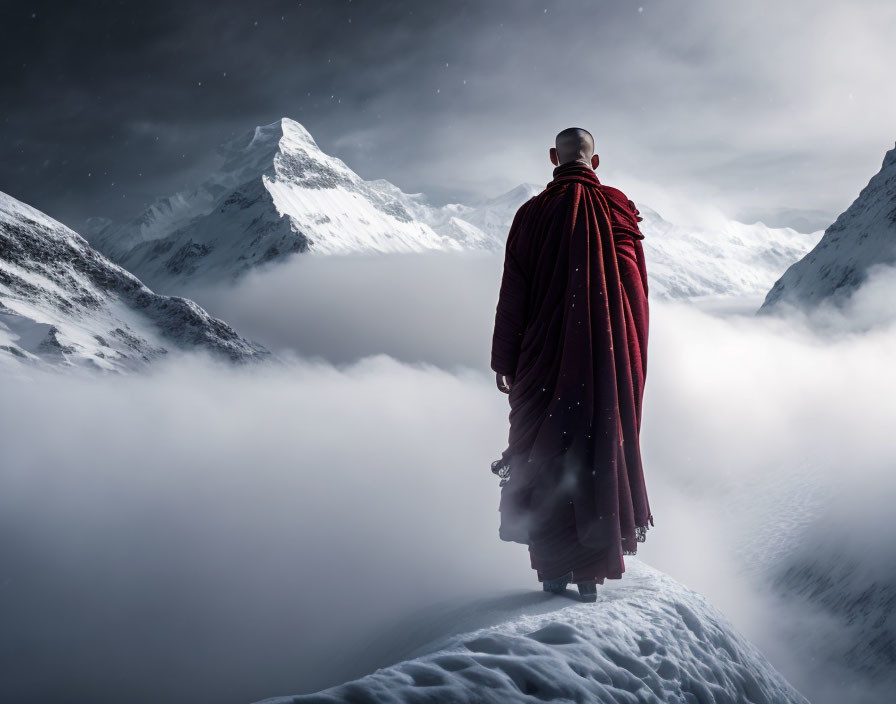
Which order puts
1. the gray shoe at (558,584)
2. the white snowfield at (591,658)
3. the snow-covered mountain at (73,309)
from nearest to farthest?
the white snowfield at (591,658) < the gray shoe at (558,584) < the snow-covered mountain at (73,309)

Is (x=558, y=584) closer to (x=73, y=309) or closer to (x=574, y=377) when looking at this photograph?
(x=574, y=377)

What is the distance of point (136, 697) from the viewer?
7711mm

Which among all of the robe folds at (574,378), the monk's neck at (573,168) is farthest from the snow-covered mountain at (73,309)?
the monk's neck at (573,168)

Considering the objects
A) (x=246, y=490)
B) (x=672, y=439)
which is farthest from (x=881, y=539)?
(x=672, y=439)

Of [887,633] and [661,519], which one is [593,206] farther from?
[661,519]

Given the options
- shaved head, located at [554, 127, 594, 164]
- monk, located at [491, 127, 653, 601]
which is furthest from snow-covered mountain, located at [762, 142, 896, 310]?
monk, located at [491, 127, 653, 601]

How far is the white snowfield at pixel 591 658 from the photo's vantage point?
1.73 meters

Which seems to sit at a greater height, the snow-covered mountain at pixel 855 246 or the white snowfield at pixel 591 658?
the snow-covered mountain at pixel 855 246

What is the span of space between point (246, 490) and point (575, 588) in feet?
251

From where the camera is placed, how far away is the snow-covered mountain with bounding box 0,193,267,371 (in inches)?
2468

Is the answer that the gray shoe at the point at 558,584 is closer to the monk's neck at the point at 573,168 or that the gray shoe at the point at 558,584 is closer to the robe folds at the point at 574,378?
the robe folds at the point at 574,378

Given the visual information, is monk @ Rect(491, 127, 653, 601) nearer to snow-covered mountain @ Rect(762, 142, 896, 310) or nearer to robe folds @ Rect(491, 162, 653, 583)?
robe folds @ Rect(491, 162, 653, 583)

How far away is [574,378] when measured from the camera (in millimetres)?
3225

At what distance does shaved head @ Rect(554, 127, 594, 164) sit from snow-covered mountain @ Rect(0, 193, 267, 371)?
72.6 m
